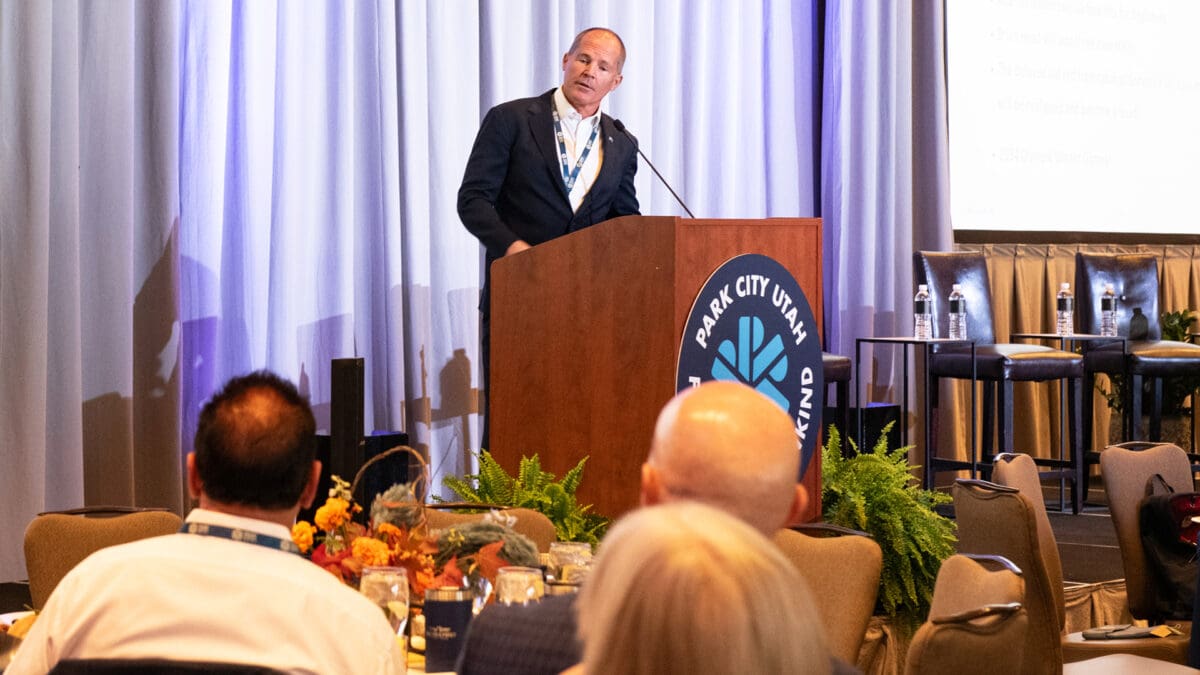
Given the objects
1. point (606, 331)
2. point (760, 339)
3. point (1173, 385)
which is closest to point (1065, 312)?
point (1173, 385)

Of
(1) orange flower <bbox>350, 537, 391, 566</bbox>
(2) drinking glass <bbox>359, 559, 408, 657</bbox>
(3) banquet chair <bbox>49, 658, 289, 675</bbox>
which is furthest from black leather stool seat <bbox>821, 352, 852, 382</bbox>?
(3) banquet chair <bbox>49, 658, 289, 675</bbox>

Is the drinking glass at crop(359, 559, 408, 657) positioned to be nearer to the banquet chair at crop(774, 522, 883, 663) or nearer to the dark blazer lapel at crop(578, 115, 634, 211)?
the banquet chair at crop(774, 522, 883, 663)

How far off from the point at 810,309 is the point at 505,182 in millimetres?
1570

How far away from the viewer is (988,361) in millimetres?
7242

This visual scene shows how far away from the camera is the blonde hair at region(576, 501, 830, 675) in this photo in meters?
1.11

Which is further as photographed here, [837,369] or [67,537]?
[837,369]

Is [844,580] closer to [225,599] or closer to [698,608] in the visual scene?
[225,599]

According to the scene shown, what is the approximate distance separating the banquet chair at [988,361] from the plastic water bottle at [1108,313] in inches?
19.1

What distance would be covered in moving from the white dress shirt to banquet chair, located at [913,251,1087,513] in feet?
19.0

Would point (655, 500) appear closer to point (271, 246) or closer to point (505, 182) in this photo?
point (505, 182)

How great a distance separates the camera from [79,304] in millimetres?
5062

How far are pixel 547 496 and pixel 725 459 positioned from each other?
2.09m

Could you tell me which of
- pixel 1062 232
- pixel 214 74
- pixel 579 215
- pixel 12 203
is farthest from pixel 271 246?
pixel 1062 232

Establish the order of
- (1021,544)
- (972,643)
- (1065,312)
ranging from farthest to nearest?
(1065,312)
(1021,544)
(972,643)
